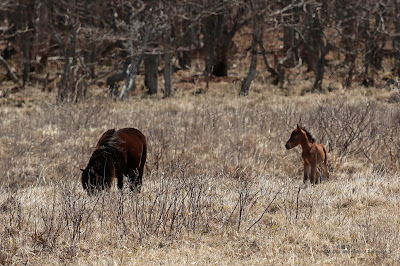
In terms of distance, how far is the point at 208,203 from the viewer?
242 inches

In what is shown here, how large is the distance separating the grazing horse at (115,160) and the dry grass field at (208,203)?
0.91ft

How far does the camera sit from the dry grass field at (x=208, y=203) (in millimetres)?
4617

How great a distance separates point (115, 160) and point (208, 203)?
1437 millimetres

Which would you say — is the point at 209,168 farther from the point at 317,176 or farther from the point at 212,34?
the point at 212,34

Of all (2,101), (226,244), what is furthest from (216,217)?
(2,101)

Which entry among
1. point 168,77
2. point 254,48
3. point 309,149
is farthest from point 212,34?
point 309,149

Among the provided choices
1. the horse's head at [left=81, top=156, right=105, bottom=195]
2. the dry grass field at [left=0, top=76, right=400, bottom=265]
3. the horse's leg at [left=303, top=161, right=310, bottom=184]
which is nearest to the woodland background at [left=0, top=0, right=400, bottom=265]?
the dry grass field at [left=0, top=76, right=400, bottom=265]

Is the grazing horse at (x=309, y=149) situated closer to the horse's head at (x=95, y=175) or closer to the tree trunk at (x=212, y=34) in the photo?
the horse's head at (x=95, y=175)

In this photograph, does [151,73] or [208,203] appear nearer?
[208,203]

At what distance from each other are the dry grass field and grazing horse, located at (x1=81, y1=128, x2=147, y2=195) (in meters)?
0.28

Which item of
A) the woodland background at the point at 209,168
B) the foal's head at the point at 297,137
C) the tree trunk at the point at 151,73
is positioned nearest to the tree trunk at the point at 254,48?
the woodland background at the point at 209,168

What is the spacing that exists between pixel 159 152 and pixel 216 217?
4907 mm

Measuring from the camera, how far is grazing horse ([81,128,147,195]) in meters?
6.47

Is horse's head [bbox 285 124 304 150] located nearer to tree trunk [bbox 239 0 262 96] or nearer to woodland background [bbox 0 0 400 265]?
woodland background [bbox 0 0 400 265]
